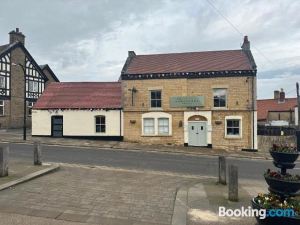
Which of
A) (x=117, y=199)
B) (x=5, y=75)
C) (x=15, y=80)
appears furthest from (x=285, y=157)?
(x=15, y=80)

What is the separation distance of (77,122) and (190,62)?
11.8m

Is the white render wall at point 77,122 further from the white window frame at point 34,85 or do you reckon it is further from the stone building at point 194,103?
the white window frame at point 34,85

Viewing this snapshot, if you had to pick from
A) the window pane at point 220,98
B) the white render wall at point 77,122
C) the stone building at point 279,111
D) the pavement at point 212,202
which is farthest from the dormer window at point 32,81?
the stone building at point 279,111

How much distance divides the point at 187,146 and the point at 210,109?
144 inches

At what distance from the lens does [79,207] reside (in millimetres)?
7047

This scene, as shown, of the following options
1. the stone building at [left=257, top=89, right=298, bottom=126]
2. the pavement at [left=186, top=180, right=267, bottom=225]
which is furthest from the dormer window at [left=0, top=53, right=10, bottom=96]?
the stone building at [left=257, top=89, right=298, bottom=126]

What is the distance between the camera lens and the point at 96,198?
7.86 metres

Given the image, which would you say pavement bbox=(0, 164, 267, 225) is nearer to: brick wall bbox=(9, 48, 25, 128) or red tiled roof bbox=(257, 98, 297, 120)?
brick wall bbox=(9, 48, 25, 128)

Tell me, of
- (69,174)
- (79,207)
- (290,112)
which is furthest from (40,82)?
(290,112)

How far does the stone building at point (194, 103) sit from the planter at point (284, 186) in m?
18.9

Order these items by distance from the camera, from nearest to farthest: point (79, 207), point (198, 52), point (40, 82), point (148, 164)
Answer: point (79, 207) → point (148, 164) → point (198, 52) → point (40, 82)

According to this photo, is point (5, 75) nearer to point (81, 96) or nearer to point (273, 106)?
point (81, 96)

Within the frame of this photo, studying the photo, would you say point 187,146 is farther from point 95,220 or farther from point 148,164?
point 95,220

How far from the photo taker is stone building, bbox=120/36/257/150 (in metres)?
24.9
